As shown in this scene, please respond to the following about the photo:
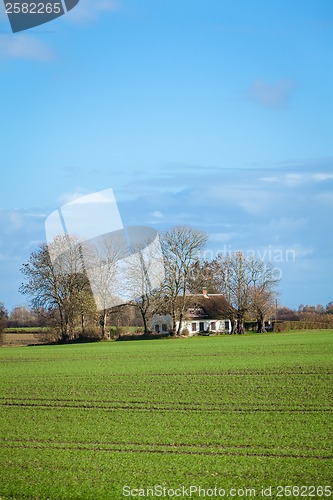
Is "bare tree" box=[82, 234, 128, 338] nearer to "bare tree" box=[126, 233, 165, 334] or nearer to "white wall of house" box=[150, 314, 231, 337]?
"bare tree" box=[126, 233, 165, 334]

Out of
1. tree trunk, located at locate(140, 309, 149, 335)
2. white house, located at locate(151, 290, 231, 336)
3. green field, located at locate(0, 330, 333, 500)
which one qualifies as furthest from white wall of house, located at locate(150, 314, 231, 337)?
green field, located at locate(0, 330, 333, 500)

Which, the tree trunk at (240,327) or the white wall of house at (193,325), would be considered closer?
the white wall of house at (193,325)

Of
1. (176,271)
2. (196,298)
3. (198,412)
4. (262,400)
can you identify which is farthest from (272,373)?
(196,298)

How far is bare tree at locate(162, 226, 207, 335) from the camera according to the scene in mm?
66500

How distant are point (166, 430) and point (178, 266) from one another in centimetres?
5135

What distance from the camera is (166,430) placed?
1559 centimetres

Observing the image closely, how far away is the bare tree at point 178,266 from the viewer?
218ft

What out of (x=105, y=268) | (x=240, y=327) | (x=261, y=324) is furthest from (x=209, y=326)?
(x=105, y=268)

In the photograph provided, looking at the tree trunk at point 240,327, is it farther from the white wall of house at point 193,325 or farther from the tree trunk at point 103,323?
the tree trunk at point 103,323

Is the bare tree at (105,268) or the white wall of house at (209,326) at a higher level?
the bare tree at (105,268)

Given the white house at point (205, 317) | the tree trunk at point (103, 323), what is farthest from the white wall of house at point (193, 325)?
the tree trunk at point (103, 323)

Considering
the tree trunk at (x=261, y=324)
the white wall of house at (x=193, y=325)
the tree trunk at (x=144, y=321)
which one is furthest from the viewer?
the tree trunk at (x=261, y=324)

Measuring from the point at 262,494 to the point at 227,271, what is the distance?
218 ft

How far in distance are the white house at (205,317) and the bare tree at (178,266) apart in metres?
4.17
